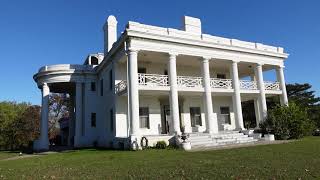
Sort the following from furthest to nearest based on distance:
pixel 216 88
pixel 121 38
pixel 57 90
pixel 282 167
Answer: pixel 57 90 < pixel 216 88 < pixel 121 38 < pixel 282 167

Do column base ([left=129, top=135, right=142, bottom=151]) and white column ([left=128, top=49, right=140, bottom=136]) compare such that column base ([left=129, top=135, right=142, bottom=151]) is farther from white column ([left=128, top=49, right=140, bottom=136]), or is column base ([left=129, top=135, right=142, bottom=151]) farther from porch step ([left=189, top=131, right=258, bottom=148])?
porch step ([left=189, top=131, right=258, bottom=148])

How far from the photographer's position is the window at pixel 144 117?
22067 mm

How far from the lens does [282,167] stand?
332 inches

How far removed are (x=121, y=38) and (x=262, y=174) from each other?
47.0 ft

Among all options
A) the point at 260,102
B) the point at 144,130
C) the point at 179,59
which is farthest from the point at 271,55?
the point at 144,130

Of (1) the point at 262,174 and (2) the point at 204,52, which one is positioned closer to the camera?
(1) the point at 262,174

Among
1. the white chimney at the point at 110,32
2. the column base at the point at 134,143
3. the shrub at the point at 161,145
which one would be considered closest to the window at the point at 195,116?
the shrub at the point at 161,145

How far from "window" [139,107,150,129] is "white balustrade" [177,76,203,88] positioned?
129 inches

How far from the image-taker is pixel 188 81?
22484 millimetres

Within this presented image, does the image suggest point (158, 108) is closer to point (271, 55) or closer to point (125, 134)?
point (125, 134)

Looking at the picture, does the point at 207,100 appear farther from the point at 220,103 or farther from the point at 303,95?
the point at 303,95

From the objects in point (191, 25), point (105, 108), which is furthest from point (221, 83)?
point (105, 108)

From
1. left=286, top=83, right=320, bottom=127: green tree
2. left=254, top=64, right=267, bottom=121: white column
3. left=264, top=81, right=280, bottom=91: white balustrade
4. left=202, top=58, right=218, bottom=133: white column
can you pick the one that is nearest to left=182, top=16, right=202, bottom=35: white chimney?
left=202, top=58, right=218, bottom=133: white column

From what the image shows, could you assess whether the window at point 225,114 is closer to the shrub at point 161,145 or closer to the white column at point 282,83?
the white column at point 282,83
